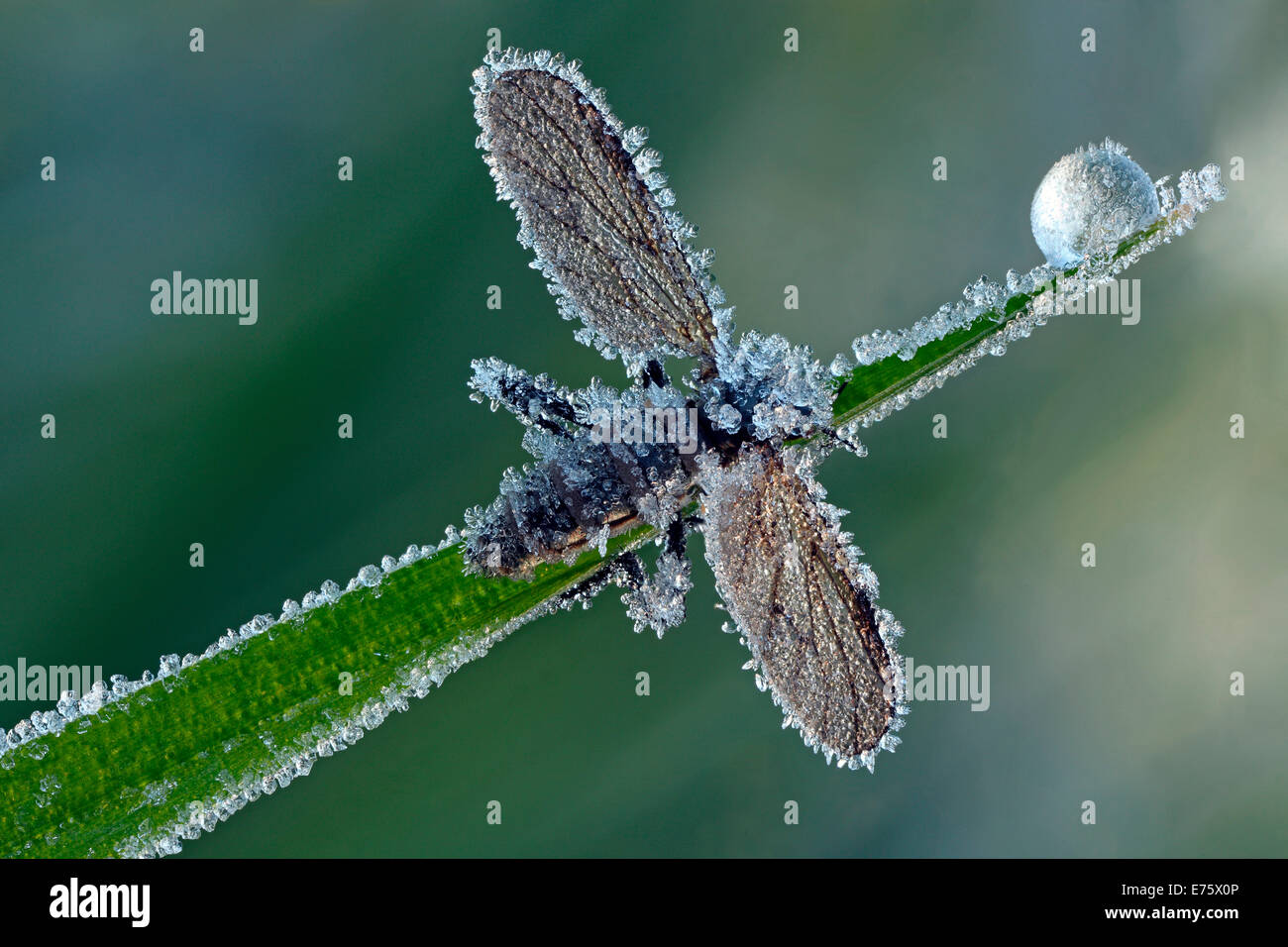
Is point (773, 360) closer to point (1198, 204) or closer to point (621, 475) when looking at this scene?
point (621, 475)

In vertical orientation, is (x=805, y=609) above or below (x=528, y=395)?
below

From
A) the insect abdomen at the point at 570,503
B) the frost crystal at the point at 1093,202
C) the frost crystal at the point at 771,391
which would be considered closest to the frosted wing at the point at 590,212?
the frost crystal at the point at 771,391

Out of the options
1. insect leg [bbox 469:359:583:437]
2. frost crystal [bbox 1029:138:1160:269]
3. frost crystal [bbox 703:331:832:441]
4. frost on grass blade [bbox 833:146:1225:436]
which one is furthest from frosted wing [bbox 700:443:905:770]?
frost crystal [bbox 1029:138:1160:269]

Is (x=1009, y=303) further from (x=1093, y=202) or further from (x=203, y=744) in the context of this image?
(x=203, y=744)

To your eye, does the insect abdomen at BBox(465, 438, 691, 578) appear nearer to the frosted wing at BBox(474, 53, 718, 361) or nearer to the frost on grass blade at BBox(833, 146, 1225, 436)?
the frosted wing at BBox(474, 53, 718, 361)

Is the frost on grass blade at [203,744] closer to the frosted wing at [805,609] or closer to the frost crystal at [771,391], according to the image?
the frosted wing at [805,609]

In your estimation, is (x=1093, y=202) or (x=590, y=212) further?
(x=590, y=212)

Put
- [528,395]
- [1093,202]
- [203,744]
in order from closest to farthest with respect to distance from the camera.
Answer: [203,744] < [1093,202] < [528,395]

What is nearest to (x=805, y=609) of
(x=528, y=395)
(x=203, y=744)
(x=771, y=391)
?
(x=771, y=391)
